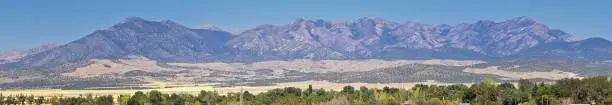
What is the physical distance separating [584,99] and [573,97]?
258cm

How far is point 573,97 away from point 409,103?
3137 cm

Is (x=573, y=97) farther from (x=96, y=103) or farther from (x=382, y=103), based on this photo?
(x=96, y=103)

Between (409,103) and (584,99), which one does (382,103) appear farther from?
(584,99)

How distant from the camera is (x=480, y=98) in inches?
6747

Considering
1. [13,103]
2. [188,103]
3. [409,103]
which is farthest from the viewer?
[13,103]

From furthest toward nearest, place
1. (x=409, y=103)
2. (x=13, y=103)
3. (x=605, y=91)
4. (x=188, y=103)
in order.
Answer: (x=13, y=103) → (x=188, y=103) → (x=605, y=91) → (x=409, y=103)

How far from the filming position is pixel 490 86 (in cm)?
18725

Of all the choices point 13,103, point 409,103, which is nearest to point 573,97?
point 409,103

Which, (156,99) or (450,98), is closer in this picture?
(450,98)

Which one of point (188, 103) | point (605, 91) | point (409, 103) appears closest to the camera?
point (409, 103)

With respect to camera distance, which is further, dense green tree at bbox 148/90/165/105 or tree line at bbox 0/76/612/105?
dense green tree at bbox 148/90/165/105

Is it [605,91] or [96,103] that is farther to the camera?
[96,103]

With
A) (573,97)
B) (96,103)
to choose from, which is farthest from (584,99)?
(96,103)

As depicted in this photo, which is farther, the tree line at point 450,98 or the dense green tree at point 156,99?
the dense green tree at point 156,99
